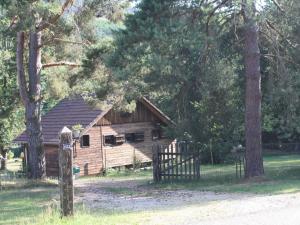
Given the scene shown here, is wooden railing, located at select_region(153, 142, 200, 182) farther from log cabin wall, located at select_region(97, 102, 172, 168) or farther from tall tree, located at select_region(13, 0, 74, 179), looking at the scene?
log cabin wall, located at select_region(97, 102, 172, 168)

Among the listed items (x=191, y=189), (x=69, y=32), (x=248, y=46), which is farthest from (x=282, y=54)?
(x=69, y=32)

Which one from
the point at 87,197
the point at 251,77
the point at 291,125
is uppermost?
the point at 251,77

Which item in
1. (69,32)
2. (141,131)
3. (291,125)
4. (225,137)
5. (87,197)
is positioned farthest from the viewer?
(141,131)

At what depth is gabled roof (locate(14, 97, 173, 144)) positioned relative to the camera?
38031 mm

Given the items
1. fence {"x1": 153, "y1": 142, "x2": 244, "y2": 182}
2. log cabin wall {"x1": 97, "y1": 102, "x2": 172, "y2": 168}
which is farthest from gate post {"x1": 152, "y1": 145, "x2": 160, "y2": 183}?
log cabin wall {"x1": 97, "y1": 102, "x2": 172, "y2": 168}

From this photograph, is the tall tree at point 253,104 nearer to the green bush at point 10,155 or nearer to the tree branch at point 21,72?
the tree branch at point 21,72

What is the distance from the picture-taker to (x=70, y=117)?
4019cm

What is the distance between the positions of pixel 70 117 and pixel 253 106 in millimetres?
21020

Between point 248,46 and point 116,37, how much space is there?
570cm

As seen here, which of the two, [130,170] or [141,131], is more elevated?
[141,131]

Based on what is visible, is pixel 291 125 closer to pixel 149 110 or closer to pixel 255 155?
pixel 255 155

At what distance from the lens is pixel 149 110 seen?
139ft

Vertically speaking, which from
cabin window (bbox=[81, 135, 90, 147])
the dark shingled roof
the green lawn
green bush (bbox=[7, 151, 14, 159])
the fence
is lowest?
the green lawn

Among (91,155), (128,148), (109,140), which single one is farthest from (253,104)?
(128,148)
